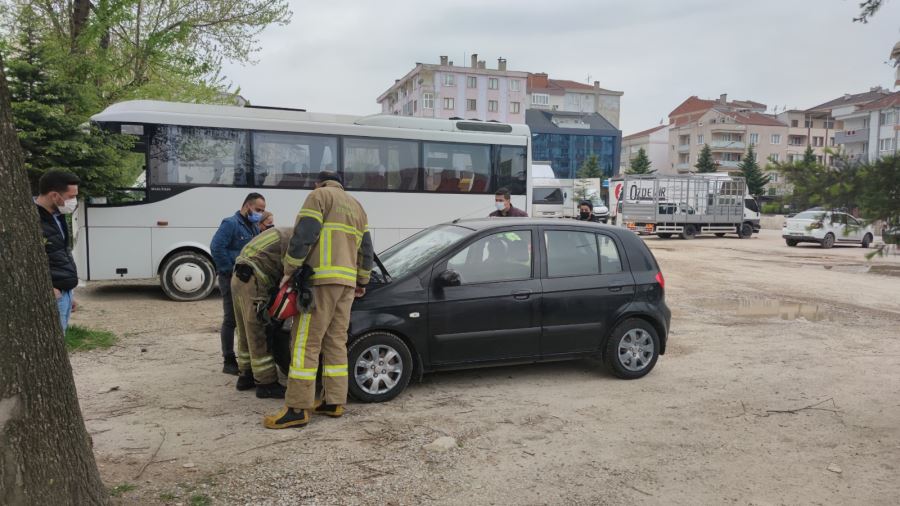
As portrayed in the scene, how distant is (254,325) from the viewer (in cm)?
534

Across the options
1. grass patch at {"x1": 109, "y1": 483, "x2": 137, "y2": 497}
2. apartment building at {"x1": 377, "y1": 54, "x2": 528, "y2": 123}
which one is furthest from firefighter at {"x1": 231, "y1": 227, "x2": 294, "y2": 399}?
apartment building at {"x1": 377, "y1": 54, "x2": 528, "y2": 123}

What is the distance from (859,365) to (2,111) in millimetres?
7995

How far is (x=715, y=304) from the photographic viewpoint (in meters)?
11.4

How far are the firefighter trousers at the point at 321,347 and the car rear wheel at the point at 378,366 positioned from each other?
37 centimetres

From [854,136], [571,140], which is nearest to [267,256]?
[854,136]

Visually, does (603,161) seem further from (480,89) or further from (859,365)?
(859,365)

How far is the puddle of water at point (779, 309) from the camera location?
33.7ft

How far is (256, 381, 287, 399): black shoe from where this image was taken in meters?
5.49

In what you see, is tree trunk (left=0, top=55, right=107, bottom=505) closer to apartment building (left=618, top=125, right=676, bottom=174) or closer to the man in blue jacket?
the man in blue jacket

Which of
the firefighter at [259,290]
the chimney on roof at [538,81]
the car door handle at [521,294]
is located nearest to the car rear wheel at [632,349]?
the car door handle at [521,294]

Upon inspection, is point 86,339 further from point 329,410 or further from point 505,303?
point 505,303

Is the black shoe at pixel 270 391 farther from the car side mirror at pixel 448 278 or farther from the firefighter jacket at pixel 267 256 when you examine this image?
the car side mirror at pixel 448 278

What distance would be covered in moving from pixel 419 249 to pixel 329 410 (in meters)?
1.86

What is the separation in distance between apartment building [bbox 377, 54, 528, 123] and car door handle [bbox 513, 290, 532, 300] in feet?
258
